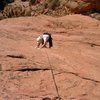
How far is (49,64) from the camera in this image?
37.5 ft

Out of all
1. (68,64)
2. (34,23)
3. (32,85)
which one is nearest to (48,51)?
(68,64)

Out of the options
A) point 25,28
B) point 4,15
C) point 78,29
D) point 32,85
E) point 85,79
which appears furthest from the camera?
point 4,15

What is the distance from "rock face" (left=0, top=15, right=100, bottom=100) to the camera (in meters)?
9.76

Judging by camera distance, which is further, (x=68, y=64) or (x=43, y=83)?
(x=68, y=64)

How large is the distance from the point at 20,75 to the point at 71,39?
19.3 feet

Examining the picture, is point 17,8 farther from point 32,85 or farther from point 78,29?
point 32,85

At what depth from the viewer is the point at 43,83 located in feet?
33.4

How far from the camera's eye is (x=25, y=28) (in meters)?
16.9

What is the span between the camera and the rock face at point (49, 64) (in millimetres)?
9758

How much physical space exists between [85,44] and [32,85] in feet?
19.4

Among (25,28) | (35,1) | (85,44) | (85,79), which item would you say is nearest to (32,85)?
(85,79)

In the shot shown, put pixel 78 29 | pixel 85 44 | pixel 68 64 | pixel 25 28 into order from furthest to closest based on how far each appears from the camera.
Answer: pixel 78 29, pixel 25 28, pixel 85 44, pixel 68 64

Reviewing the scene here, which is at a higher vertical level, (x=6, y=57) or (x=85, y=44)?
(x=6, y=57)

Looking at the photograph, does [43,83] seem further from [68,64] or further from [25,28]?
[25,28]
